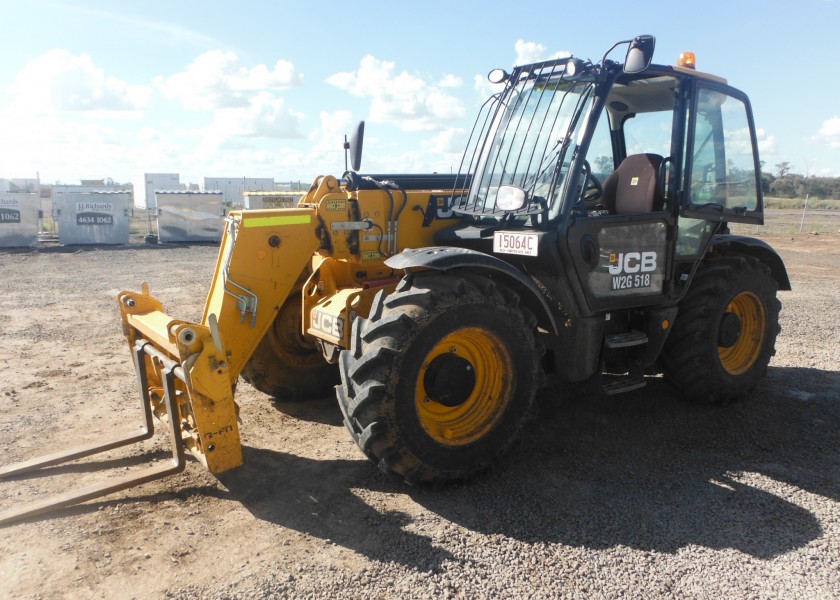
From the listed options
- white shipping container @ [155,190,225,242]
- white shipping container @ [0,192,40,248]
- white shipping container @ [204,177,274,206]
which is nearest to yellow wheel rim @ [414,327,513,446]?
white shipping container @ [155,190,225,242]

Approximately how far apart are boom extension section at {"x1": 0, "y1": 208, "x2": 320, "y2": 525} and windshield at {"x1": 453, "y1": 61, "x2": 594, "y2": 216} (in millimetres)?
1394

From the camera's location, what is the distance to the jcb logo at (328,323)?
4.51 meters

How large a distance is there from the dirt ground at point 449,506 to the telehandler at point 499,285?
0.25 meters

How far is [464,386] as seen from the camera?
13.5 feet

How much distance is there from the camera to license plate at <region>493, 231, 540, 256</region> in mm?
4367

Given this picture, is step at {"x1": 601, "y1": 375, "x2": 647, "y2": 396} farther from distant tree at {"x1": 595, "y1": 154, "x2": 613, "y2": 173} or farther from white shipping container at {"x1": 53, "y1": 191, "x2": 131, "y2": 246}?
white shipping container at {"x1": 53, "y1": 191, "x2": 131, "y2": 246}

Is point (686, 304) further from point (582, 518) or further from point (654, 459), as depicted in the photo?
point (582, 518)

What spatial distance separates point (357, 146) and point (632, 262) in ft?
7.82

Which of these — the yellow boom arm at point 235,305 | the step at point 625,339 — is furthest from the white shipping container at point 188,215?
the step at point 625,339

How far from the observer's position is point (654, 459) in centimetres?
472

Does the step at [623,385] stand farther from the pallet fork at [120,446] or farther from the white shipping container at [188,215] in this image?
the white shipping container at [188,215]

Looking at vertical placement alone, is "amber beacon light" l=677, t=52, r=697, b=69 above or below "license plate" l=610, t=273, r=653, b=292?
above

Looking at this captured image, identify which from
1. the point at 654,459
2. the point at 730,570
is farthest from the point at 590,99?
the point at 730,570

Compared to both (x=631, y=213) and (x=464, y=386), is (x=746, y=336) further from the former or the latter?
(x=464, y=386)
